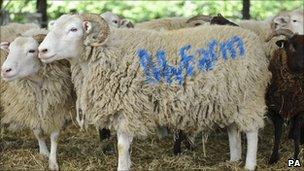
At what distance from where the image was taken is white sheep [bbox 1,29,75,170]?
5117 mm

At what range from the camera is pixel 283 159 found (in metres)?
5.39

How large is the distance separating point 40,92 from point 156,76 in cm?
130

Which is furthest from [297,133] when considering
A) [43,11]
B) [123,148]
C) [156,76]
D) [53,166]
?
[43,11]

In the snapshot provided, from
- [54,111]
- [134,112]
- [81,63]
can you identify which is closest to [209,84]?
[134,112]

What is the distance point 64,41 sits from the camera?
4.69 meters

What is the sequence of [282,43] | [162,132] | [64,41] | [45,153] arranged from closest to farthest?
1. [64,41]
2. [282,43]
3. [45,153]
4. [162,132]

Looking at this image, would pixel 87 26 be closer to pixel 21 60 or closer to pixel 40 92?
pixel 21 60

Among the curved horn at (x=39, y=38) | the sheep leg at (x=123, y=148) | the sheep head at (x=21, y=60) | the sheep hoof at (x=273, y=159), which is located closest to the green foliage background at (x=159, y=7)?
the curved horn at (x=39, y=38)

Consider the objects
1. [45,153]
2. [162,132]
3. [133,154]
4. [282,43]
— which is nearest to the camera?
[282,43]

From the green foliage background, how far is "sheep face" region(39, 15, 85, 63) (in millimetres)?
5958

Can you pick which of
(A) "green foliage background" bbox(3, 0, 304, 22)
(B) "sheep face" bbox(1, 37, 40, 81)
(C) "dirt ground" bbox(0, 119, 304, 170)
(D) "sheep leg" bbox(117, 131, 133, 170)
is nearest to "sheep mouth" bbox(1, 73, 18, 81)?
(B) "sheep face" bbox(1, 37, 40, 81)

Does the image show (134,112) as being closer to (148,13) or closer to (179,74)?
(179,74)

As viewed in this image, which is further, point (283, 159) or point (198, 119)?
point (283, 159)

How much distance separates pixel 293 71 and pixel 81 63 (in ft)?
6.40
